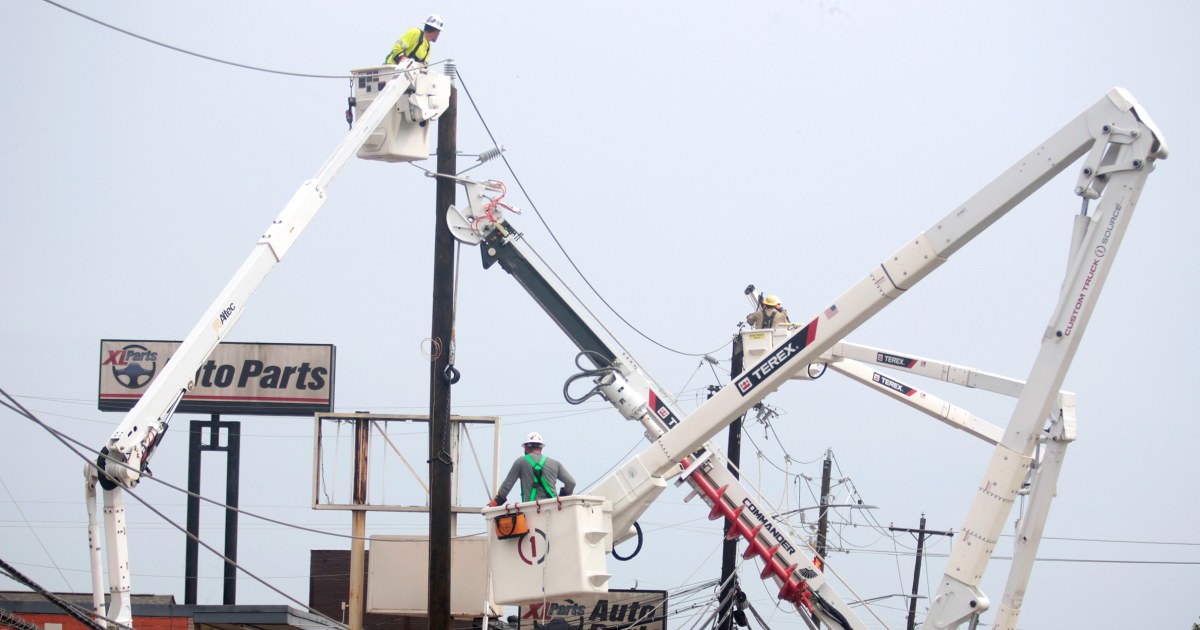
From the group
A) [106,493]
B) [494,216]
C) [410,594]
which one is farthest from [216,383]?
[106,493]

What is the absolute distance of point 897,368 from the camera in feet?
77.8

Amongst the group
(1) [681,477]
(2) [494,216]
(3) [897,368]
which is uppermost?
(2) [494,216]

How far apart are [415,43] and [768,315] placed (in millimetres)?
7622

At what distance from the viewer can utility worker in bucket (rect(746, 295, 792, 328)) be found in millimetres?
25281

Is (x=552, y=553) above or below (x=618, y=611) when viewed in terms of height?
below

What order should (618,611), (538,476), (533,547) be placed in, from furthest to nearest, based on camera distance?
(618,611), (538,476), (533,547)

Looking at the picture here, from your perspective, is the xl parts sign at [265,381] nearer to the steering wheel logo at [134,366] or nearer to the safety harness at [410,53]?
the steering wheel logo at [134,366]

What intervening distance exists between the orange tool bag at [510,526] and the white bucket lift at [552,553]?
0.14 ft

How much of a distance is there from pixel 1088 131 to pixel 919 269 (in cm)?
217

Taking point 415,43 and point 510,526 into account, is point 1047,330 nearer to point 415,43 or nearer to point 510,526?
point 510,526

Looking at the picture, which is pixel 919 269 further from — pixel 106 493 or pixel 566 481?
pixel 106 493

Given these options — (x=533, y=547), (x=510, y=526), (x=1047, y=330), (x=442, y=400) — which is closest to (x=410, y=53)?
(x=442, y=400)

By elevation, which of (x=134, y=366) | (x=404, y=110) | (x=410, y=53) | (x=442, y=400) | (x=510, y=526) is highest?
(x=134, y=366)

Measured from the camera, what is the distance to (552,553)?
1670 centimetres
